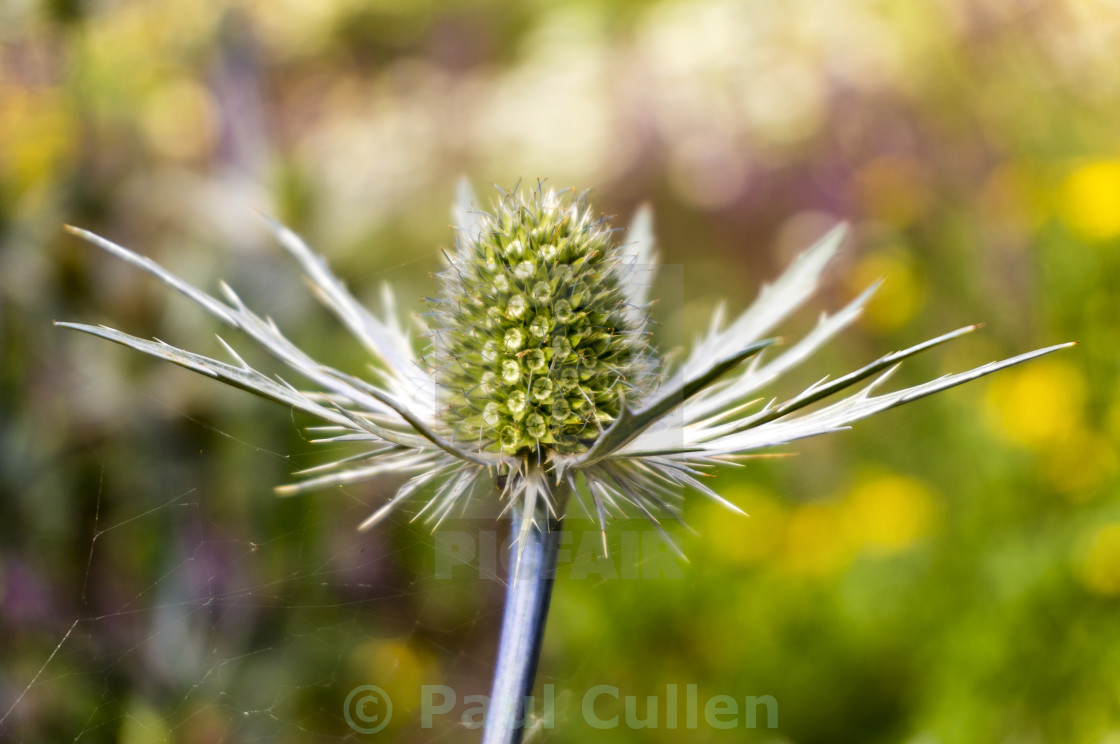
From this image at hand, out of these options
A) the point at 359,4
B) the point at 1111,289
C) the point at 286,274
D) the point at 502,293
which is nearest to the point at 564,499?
the point at 502,293

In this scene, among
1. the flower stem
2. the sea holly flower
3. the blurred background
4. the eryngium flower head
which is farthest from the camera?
the blurred background

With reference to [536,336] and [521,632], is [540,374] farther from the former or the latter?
[521,632]

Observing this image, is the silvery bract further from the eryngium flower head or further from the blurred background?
the blurred background

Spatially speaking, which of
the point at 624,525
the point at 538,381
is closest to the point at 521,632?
the point at 538,381

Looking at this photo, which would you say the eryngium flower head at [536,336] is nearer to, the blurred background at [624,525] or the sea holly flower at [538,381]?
the sea holly flower at [538,381]

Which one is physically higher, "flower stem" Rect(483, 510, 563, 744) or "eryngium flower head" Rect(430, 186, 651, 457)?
"eryngium flower head" Rect(430, 186, 651, 457)

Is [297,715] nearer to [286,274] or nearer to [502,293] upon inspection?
[502,293]

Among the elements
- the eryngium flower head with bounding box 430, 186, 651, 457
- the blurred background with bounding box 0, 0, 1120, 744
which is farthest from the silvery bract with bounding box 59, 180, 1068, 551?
the blurred background with bounding box 0, 0, 1120, 744
